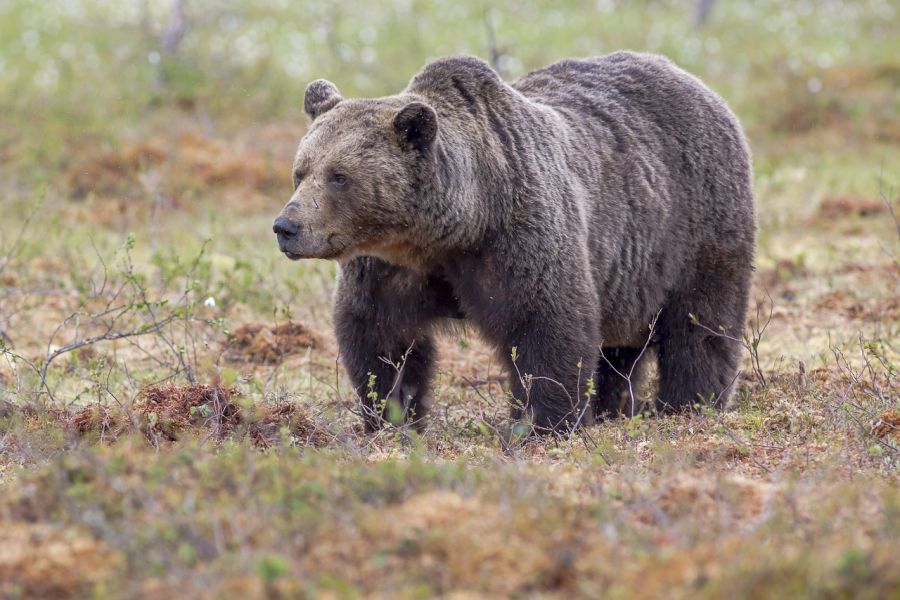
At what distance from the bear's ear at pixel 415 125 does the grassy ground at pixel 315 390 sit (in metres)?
1.49

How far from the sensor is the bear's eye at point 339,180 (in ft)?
20.1

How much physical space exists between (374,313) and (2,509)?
2.87 m

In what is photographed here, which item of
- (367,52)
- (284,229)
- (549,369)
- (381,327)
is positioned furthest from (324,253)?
(367,52)

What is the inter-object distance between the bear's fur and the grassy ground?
1.45ft

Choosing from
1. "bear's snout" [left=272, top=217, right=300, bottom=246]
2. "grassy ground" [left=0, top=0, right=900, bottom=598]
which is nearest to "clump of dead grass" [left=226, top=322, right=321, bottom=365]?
"grassy ground" [left=0, top=0, right=900, bottom=598]

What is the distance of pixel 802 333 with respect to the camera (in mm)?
9469

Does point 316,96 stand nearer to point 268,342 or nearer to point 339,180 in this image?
point 339,180

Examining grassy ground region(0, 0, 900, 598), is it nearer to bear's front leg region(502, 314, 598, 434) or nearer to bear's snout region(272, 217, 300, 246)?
bear's front leg region(502, 314, 598, 434)

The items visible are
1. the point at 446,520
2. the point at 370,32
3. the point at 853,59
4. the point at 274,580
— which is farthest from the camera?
the point at 370,32

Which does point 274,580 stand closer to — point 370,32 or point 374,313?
point 374,313

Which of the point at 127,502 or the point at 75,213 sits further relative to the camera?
the point at 75,213

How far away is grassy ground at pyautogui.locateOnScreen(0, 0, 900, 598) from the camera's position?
3.64 metres

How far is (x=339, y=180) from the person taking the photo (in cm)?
616

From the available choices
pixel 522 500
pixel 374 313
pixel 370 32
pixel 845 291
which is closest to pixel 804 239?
pixel 845 291
